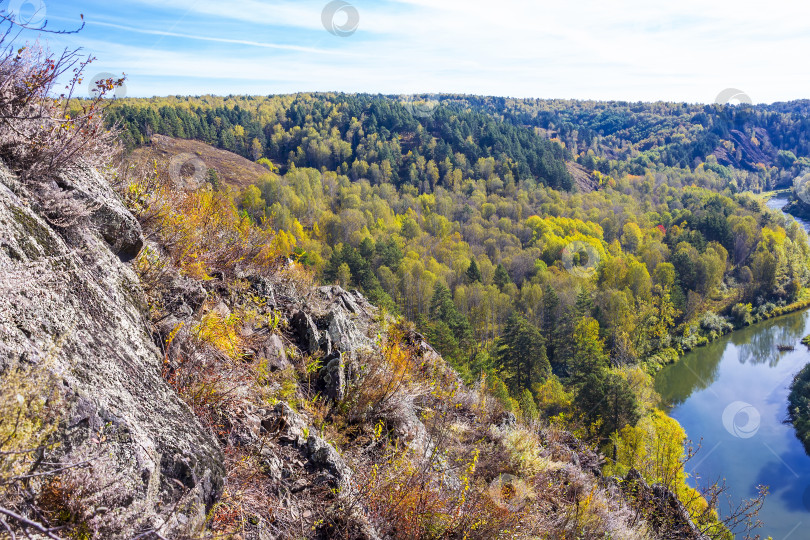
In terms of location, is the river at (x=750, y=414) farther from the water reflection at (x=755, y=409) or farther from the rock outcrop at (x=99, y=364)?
the rock outcrop at (x=99, y=364)

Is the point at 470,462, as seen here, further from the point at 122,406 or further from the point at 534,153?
the point at 534,153

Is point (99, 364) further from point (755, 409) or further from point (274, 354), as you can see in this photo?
point (755, 409)

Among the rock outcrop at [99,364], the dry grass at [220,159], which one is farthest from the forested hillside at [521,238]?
the rock outcrop at [99,364]

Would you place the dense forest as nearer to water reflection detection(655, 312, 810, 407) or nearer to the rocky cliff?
water reflection detection(655, 312, 810, 407)

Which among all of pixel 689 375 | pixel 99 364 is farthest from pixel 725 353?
pixel 99 364

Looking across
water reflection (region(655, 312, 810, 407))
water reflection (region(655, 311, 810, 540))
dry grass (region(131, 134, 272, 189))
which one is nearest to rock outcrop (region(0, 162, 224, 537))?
water reflection (region(655, 311, 810, 540))

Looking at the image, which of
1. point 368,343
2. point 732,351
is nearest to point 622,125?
point 732,351
